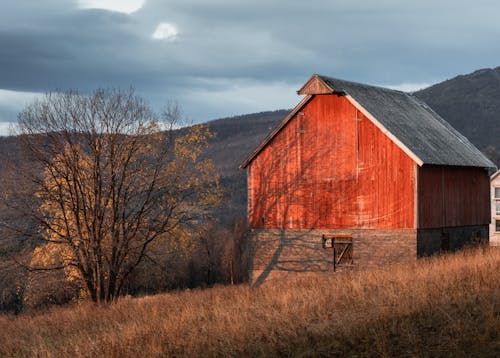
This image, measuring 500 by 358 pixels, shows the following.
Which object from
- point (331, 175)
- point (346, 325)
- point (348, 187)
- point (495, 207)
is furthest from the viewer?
point (495, 207)

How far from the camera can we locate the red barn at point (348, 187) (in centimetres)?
2798

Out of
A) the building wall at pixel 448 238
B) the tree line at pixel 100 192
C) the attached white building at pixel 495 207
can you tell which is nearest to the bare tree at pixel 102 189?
the tree line at pixel 100 192

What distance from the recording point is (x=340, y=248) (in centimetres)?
2928

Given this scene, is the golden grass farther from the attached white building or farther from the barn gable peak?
the attached white building

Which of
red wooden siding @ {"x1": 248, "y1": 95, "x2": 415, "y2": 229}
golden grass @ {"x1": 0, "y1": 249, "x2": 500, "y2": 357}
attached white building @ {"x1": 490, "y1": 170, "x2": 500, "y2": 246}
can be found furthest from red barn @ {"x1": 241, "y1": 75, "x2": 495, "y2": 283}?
attached white building @ {"x1": 490, "y1": 170, "x2": 500, "y2": 246}

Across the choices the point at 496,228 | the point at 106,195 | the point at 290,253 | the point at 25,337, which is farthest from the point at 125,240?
the point at 496,228

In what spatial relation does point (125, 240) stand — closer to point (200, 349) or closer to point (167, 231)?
point (167, 231)

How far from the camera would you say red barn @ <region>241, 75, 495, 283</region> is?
91.8ft

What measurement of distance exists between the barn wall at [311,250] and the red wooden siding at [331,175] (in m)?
0.38

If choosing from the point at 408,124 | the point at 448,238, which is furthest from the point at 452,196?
the point at 408,124

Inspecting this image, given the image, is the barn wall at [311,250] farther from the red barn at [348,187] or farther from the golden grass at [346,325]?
the golden grass at [346,325]

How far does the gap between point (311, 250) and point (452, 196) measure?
7.61m

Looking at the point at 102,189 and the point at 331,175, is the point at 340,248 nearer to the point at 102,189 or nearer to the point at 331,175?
the point at 331,175

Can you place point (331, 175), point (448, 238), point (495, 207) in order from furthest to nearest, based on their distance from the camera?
point (495, 207) < point (448, 238) < point (331, 175)
